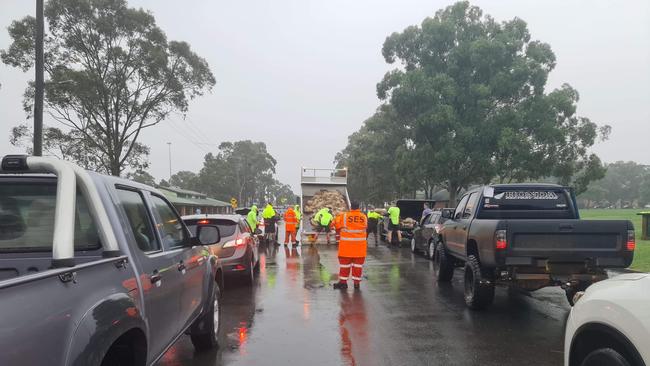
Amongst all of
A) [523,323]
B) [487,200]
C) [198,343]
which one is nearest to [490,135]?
[487,200]

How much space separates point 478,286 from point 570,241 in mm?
1442

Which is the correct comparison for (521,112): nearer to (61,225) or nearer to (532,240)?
(532,240)

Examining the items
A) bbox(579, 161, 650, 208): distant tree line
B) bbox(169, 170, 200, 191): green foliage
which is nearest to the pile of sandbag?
bbox(169, 170, 200, 191): green foliage

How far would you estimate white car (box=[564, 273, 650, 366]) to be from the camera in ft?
9.07

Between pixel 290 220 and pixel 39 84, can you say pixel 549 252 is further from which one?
pixel 39 84

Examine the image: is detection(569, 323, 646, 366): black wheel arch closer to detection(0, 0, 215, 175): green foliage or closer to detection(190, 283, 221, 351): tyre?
detection(190, 283, 221, 351): tyre

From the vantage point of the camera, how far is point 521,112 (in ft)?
80.7

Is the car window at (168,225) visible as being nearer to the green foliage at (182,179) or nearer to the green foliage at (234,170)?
the green foliage at (234,170)

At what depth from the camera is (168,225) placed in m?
4.64

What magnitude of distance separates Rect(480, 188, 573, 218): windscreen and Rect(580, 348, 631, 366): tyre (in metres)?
5.49

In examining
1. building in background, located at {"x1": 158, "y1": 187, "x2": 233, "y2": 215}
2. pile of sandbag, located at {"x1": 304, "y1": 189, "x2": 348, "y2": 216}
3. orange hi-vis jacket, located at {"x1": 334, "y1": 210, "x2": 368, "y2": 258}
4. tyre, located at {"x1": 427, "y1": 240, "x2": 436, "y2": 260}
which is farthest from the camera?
building in background, located at {"x1": 158, "y1": 187, "x2": 233, "y2": 215}

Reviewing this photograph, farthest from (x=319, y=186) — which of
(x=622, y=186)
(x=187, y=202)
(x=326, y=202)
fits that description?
(x=622, y=186)

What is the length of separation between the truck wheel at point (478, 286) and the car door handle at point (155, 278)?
5219 mm

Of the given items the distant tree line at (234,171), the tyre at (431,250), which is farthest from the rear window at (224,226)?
the distant tree line at (234,171)
